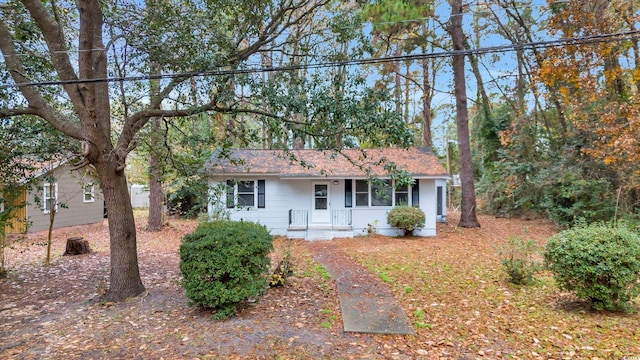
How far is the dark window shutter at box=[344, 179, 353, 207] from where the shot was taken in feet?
43.3

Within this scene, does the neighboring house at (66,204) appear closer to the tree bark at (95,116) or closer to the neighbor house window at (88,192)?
the neighbor house window at (88,192)

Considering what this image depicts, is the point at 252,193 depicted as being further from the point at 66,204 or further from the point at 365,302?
the point at 365,302

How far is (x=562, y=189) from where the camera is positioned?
12891 mm

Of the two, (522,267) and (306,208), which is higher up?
(306,208)

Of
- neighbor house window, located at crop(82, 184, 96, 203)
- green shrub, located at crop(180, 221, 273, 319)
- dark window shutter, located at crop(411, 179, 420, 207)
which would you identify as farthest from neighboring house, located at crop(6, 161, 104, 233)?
dark window shutter, located at crop(411, 179, 420, 207)

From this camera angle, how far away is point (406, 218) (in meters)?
12.1

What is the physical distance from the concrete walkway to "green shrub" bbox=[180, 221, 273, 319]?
58.7 inches

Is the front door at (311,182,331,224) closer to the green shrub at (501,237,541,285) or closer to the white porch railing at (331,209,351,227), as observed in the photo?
the white porch railing at (331,209,351,227)

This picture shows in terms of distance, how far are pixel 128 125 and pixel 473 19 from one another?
18.0 metres

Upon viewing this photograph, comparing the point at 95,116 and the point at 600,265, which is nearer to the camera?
the point at 600,265

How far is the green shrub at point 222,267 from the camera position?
461 cm

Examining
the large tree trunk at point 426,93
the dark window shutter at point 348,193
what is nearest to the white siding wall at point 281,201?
the dark window shutter at point 348,193

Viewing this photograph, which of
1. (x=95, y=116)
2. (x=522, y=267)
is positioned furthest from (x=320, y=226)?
(x=95, y=116)

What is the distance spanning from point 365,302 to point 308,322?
1.25m
